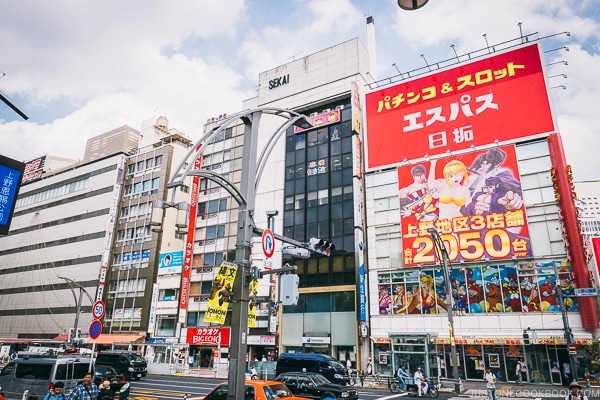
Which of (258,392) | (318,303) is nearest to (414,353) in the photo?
(318,303)

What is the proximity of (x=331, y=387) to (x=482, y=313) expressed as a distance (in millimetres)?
20433

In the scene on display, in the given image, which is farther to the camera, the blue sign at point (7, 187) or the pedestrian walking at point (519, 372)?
the pedestrian walking at point (519, 372)

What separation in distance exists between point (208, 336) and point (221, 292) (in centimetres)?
3976

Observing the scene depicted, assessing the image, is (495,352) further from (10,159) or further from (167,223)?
(167,223)

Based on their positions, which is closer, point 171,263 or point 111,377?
point 111,377

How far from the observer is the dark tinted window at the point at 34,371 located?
15.4 metres

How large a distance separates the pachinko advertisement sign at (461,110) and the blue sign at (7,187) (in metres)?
34.9

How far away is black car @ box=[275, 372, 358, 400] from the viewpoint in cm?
1695

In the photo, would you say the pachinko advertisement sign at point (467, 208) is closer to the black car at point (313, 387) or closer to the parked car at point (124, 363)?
the black car at point (313, 387)

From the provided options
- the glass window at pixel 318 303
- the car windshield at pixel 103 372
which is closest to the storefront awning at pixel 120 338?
the glass window at pixel 318 303

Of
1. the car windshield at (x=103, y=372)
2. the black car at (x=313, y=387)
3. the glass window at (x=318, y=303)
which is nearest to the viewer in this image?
the black car at (x=313, y=387)

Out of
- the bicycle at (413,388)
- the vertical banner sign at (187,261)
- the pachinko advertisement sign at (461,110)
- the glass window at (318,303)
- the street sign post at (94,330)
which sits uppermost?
the pachinko advertisement sign at (461,110)

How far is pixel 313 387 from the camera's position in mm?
17234

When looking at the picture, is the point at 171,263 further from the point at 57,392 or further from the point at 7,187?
the point at 7,187
